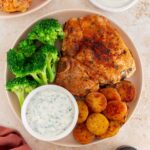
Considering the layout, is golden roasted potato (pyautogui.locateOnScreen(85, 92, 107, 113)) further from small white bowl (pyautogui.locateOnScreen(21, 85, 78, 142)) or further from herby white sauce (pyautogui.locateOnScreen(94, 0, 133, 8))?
herby white sauce (pyautogui.locateOnScreen(94, 0, 133, 8))

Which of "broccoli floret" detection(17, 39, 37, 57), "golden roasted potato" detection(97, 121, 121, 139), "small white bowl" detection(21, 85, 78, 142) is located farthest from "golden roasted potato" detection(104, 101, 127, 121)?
"broccoli floret" detection(17, 39, 37, 57)

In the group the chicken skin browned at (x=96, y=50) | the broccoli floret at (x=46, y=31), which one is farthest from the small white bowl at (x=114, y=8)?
the broccoli floret at (x=46, y=31)

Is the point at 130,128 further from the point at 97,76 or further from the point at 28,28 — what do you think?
the point at 28,28

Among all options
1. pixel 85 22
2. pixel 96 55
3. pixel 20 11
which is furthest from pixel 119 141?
pixel 20 11

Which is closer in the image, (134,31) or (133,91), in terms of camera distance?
(133,91)

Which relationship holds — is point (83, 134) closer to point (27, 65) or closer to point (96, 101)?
point (96, 101)

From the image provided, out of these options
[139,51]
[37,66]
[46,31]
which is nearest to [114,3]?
[139,51]
